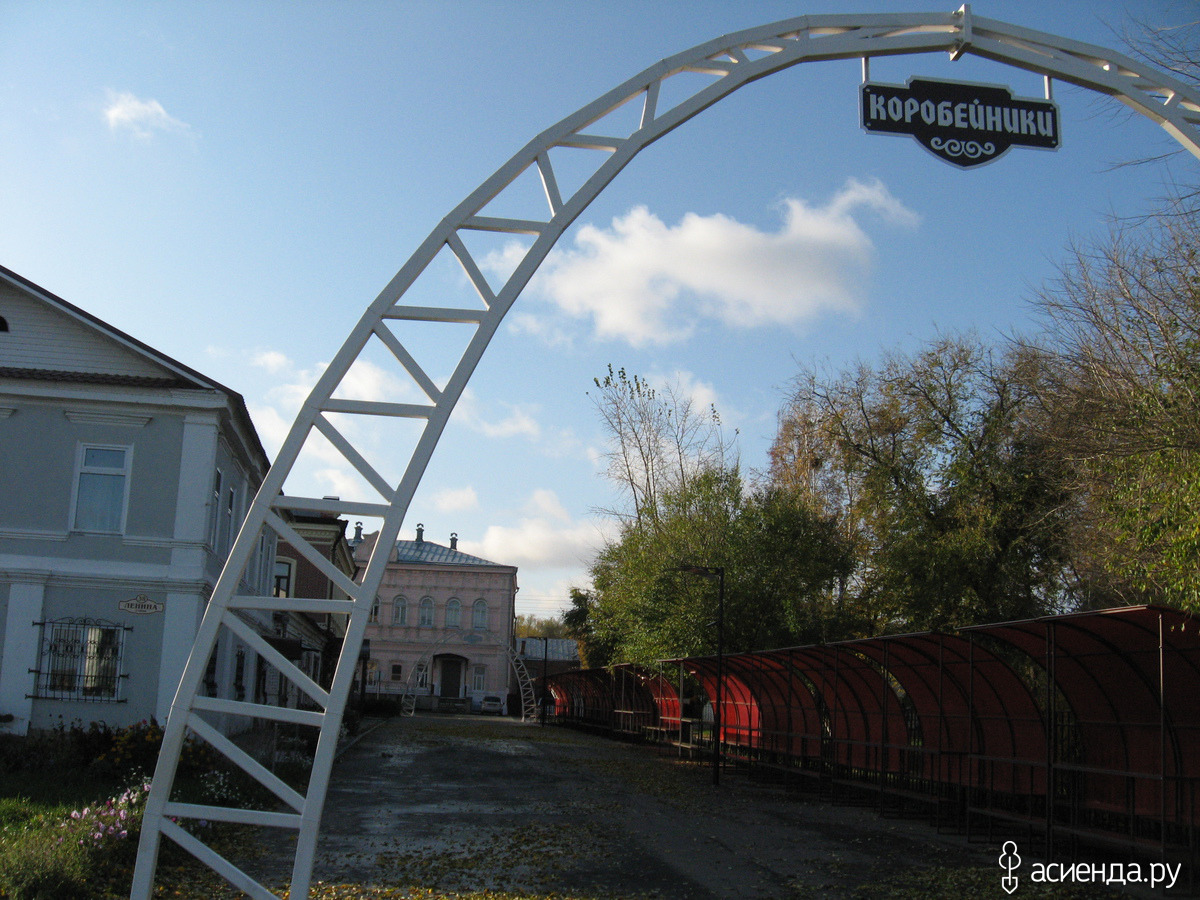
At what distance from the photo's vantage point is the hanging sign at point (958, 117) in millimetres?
7137

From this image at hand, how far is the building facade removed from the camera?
75188 millimetres

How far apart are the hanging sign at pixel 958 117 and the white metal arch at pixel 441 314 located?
0.89 ft

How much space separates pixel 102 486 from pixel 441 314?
56.1ft

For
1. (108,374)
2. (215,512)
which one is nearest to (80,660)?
(215,512)

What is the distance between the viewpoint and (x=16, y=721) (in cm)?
1938

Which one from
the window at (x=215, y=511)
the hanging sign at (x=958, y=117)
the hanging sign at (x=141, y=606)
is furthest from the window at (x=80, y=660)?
the hanging sign at (x=958, y=117)

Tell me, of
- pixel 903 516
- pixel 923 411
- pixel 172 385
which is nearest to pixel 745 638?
pixel 903 516

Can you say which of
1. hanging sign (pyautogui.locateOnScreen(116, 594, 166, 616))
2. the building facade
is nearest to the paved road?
hanging sign (pyautogui.locateOnScreen(116, 594, 166, 616))

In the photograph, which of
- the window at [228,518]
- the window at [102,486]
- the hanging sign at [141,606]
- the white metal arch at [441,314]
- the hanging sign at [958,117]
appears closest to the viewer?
the white metal arch at [441,314]

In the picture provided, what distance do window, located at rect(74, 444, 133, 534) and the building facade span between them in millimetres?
54295

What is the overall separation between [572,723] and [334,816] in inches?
1616

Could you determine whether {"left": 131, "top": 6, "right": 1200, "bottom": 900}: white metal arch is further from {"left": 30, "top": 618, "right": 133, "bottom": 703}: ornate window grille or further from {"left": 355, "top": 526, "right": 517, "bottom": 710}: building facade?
{"left": 355, "top": 526, "right": 517, "bottom": 710}: building facade

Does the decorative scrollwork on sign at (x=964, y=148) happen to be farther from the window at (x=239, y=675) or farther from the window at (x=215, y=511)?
the window at (x=239, y=675)

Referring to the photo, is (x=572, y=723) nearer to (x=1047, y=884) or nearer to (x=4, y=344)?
(x=4, y=344)
